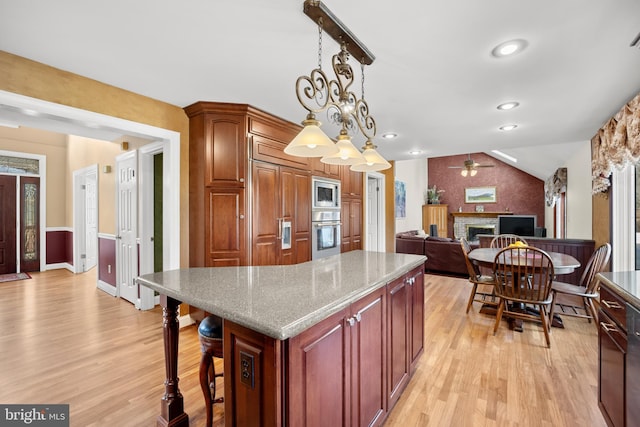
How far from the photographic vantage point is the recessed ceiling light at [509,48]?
186cm

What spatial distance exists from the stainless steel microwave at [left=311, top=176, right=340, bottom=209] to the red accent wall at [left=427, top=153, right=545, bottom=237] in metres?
7.74

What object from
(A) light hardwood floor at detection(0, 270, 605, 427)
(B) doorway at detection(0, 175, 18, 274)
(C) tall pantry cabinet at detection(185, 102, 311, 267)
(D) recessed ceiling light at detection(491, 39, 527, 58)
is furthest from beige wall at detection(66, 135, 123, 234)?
(D) recessed ceiling light at detection(491, 39, 527, 58)

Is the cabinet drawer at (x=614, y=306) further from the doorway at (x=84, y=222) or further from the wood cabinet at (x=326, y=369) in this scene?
the doorway at (x=84, y=222)

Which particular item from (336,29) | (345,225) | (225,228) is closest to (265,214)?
(225,228)

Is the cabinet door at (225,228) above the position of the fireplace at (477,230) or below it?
above

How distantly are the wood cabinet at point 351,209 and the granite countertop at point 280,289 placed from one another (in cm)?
253

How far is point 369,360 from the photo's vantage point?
1460 mm

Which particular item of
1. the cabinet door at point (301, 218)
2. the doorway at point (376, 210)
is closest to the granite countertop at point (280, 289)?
the cabinet door at point (301, 218)

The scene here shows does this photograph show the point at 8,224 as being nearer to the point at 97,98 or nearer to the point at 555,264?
the point at 97,98

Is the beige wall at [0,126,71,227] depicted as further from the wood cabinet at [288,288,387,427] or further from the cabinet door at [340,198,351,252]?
the wood cabinet at [288,288,387,427]

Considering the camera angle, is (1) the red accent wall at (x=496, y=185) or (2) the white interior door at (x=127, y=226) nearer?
(2) the white interior door at (x=127, y=226)

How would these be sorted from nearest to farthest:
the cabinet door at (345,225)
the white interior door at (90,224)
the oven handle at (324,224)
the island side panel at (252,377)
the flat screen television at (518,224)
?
the island side panel at (252,377) → the oven handle at (324,224) → the cabinet door at (345,225) → the white interior door at (90,224) → the flat screen television at (518,224)

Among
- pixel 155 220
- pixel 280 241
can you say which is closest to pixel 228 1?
pixel 280 241

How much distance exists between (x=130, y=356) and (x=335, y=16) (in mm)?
2946
